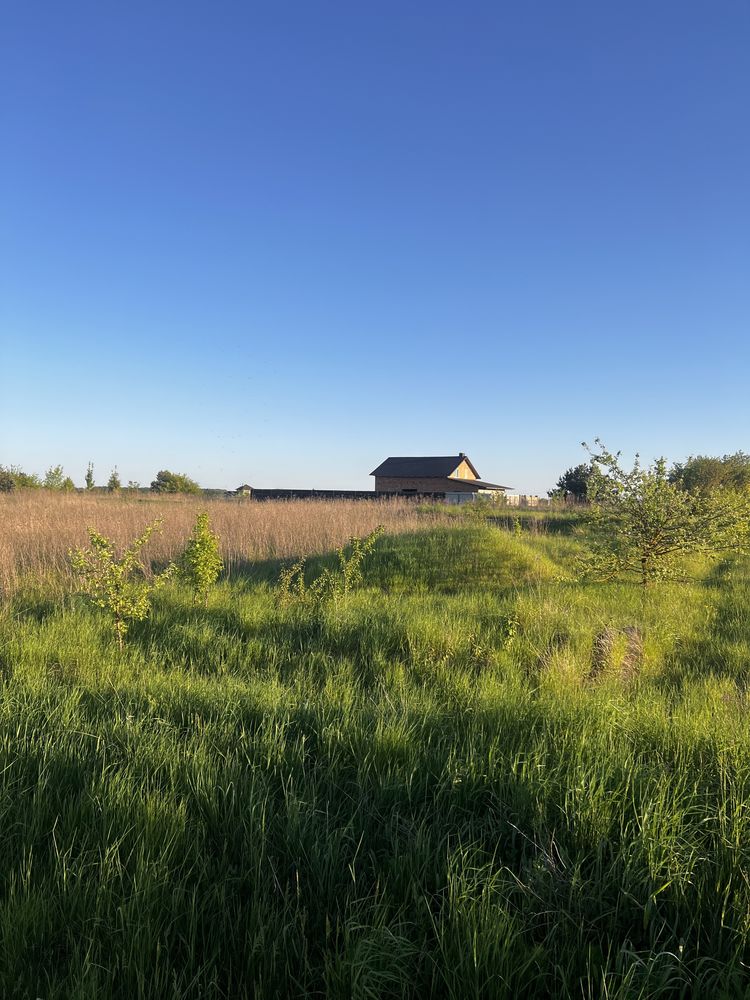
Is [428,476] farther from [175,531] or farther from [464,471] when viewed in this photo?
[175,531]

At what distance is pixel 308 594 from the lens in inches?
296

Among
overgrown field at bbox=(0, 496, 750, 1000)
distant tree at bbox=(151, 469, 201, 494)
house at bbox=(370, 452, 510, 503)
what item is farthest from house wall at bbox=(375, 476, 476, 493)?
overgrown field at bbox=(0, 496, 750, 1000)

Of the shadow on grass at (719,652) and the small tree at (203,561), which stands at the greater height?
the small tree at (203,561)

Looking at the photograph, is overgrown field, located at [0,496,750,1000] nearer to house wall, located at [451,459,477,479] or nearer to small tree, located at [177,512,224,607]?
small tree, located at [177,512,224,607]

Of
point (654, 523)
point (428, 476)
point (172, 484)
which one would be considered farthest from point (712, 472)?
point (172, 484)

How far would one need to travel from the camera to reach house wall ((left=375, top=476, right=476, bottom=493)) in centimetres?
5372

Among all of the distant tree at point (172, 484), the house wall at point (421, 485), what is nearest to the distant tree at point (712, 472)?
the house wall at point (421, 485)

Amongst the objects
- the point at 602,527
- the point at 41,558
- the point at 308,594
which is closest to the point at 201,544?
the point at 308,594

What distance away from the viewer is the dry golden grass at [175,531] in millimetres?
9875

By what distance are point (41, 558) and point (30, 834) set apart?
9.24m

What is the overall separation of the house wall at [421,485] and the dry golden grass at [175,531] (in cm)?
3552

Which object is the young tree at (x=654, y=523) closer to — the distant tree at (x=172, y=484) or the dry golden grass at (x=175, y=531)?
the dry golden grass at (x=175, y=531)

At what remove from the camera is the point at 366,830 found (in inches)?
93.4

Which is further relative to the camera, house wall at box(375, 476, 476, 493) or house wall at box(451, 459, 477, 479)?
house wall at box(451, 459, 477, 479)
